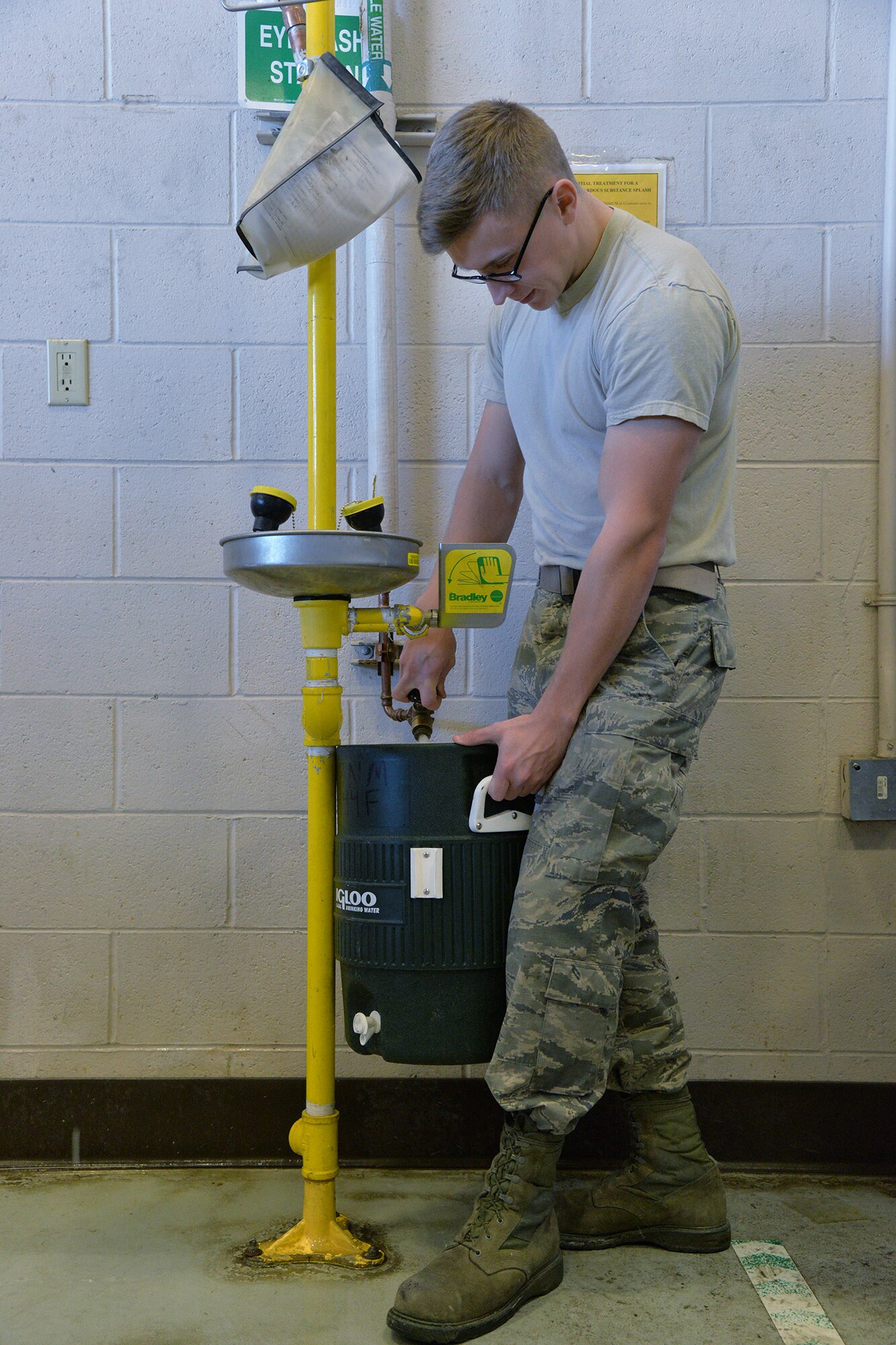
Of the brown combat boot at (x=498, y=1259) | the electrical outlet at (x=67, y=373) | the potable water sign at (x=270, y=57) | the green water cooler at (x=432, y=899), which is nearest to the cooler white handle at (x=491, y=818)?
the green water cooler at (x=432, y=899)

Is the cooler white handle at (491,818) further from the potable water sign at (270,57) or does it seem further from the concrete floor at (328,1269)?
the potable water sign at (270,57)

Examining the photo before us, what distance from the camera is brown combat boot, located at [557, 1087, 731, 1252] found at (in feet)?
5.31

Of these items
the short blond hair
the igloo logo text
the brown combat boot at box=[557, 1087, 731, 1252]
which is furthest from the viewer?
the brown combat boot at box=[557, 1087, 731, 1252]

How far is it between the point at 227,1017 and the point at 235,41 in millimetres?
1725

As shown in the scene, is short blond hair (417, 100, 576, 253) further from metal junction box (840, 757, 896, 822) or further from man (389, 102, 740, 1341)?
metal junction box (840, 757, 896, 822)

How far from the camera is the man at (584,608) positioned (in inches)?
53.9

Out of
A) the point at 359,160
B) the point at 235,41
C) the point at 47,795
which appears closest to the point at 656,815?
the point at 359,160

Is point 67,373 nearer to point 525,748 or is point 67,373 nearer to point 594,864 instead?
point 525,748

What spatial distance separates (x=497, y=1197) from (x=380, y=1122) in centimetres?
47

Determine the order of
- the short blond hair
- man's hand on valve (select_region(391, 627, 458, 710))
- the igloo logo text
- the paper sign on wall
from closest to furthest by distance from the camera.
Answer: the short blond hair, the igloo logo text, man's hand on valve (select_region(391, 627, 458, 710)), the paper sign on wall

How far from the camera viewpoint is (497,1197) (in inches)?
58.4

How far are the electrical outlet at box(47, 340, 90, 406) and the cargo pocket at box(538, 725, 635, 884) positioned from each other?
113 centimetres

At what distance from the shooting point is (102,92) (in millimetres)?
1873

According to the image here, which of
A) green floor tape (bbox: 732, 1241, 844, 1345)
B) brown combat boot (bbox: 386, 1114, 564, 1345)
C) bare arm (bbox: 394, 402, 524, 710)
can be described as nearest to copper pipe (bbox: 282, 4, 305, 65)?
bare arm (bbox: 394, 402, 524, 710)
